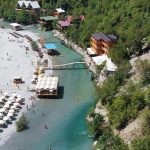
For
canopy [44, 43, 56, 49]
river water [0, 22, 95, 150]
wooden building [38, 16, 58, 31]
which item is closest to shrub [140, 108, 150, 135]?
river water [0, 22, 95, 150]

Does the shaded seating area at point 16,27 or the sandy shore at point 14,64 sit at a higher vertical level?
the sandy shore at point 14,64

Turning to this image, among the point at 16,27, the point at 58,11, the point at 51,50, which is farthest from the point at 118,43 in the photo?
→ the point at 16,27

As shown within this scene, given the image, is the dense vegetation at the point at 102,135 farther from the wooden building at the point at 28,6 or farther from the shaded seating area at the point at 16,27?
the wooden building at the point at 28,6

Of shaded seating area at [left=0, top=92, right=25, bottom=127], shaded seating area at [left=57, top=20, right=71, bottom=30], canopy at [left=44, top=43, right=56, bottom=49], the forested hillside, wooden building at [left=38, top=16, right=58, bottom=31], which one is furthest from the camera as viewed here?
wooden building at [left=38, top=16, right=58, bottom=31]

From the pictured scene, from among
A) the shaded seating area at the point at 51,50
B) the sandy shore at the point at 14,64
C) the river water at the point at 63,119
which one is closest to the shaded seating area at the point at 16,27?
the sandy shore at the point at 14,64

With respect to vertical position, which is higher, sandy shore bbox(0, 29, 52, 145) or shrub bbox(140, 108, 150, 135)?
shrub bbox(140, 108, 150, 135)

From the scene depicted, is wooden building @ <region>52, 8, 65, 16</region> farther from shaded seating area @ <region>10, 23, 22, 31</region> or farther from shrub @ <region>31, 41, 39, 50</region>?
shrub @ <region>31, 41, 39, 50</region>
